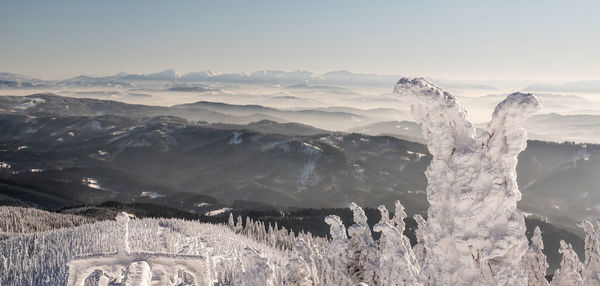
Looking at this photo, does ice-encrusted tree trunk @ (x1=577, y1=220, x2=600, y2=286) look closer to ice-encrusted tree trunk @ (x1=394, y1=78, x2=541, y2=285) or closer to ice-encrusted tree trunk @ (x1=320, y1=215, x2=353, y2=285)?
ice-encrusted tree trunk @ (x1=320, y1=215, x2=353, y2=285)

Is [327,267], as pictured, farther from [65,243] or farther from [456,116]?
[65,243]

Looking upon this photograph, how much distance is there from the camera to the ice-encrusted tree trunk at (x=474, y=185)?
48.5 ft

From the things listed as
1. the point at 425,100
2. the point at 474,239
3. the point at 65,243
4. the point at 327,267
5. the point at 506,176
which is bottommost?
the point at 65,243

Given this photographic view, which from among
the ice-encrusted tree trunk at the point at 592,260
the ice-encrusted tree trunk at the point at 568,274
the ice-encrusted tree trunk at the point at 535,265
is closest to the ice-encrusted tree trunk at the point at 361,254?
the ice-encrusted tree trunk at the point at 535,265

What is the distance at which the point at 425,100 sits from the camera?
50.3ft

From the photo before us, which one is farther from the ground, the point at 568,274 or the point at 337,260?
the point at 337,260

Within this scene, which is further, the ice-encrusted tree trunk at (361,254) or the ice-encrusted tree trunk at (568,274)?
the ice-encrusted tree trunk at (568,274)

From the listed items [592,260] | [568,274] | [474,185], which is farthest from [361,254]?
[474,185]

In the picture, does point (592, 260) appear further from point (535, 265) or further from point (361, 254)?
point (361, 254)

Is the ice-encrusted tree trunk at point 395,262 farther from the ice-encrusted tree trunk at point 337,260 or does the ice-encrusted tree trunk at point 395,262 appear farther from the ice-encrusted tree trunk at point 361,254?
the ice-encrusted tree trunk at point 361,254

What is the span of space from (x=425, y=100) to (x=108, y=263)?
12.2 metres

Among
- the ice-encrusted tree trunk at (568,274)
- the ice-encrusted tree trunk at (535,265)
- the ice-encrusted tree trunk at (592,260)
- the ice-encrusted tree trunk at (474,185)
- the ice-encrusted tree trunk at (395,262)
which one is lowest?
the ice-encrusted tree trunk at (535,265)

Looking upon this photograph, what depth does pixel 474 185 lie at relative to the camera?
1523 centimetres

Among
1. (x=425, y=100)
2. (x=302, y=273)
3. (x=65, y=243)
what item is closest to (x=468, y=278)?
(x=425, y=100)
